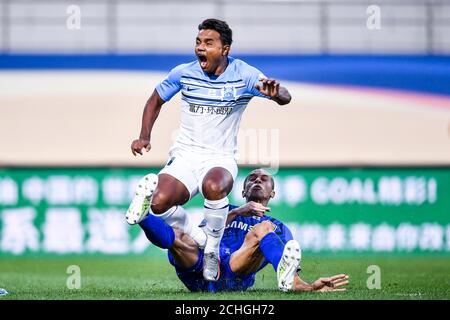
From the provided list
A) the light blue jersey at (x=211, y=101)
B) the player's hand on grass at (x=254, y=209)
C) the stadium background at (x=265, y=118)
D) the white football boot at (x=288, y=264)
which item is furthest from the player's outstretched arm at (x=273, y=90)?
the stadium background at (x=265, y=118)

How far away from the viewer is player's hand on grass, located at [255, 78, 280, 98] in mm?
7848

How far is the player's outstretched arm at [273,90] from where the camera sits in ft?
25.7

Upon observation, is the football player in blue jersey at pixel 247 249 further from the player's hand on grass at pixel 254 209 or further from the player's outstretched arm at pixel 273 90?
the player's outstretched arm at pixel 273 90

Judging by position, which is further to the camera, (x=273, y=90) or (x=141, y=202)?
(x=273, y=90)

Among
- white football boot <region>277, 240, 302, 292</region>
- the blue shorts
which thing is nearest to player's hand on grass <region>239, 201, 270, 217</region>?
the blue shorts

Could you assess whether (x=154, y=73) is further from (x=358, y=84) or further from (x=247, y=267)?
(x=247, y=267)

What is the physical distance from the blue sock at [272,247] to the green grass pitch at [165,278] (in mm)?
338

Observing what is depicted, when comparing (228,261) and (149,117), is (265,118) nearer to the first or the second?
(149,117)

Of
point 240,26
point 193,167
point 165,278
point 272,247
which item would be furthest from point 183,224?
point 240,26

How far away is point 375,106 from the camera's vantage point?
15539 mm

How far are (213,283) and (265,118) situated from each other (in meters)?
7.20

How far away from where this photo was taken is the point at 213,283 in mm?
8289

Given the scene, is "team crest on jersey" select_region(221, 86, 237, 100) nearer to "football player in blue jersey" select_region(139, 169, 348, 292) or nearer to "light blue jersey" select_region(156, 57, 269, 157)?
"light blue jersey" select_region(156, 57, 269, 157)
